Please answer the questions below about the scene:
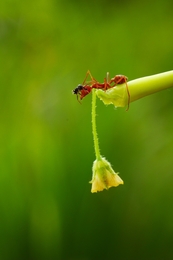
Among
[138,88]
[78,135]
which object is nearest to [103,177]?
[138,88]

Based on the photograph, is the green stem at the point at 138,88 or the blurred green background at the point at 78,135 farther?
the blurred green background at the point at 78,135

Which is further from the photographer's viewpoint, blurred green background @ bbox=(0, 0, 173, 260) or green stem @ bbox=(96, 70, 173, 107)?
blurred green background @ bbox=(0, 0, 173, 260)

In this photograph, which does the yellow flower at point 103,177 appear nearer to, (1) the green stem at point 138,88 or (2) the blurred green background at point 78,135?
(1) the green stem at point 138,88

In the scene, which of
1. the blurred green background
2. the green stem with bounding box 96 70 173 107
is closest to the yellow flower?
the green stem with bounding box 96 70 173 107

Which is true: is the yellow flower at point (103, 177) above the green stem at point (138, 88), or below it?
below

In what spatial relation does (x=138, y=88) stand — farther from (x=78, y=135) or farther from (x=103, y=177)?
(x=78, y=135)

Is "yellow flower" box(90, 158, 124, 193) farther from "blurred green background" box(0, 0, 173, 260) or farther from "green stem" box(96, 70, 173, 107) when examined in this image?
"blurred green background" box(0, 0, 173, 260)

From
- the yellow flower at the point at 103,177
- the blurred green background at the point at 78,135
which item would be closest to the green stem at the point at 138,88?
the yellow flower at the point at 103,177

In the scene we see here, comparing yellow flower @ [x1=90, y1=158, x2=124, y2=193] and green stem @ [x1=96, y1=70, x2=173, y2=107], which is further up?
green stem @ [x1=96, y1=70, x2=173, y2=107]
